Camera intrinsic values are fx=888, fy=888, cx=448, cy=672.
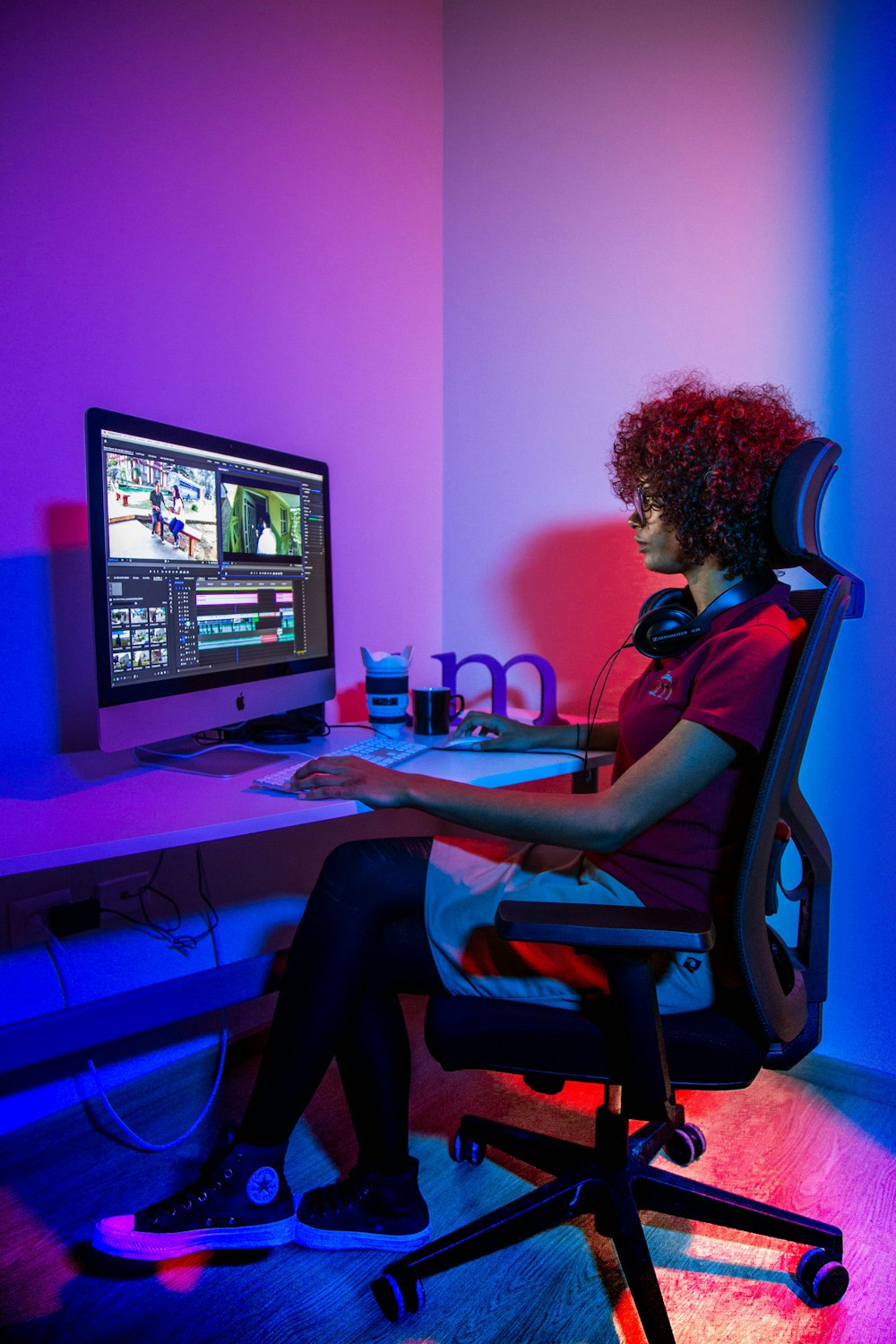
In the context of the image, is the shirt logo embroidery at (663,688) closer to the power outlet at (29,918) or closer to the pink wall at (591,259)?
the pink wall at (591,259)

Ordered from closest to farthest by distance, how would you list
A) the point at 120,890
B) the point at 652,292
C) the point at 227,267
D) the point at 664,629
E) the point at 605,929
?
1. the point at 605,929
2. the point at 664,629
3. the point at 120,890
4. the point at 227,267
5. the point at 652,292

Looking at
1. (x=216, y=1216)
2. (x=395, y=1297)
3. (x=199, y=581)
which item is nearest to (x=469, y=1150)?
(x=395, y=1297)

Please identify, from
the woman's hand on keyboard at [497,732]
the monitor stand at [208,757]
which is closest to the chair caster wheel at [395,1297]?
the monitor stand at [208,757]

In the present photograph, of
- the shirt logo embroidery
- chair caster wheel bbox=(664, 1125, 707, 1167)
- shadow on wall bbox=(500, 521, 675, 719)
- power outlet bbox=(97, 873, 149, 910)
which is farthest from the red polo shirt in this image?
power outlet bbox=(97, 873, 149, 910)

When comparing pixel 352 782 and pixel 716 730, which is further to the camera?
pixel 352 782

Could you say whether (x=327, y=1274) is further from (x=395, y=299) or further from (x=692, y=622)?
(x=395, y=299)

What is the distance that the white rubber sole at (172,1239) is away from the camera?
1322 millimetres

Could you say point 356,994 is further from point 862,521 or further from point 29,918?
point 862,521

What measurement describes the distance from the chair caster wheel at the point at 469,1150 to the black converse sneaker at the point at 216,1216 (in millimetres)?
402

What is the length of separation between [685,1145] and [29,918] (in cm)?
133

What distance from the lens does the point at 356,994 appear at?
4.40ft

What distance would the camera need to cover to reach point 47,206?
5.40 feet

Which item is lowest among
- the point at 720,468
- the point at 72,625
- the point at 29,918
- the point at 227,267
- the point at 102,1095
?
the point at 102,1095

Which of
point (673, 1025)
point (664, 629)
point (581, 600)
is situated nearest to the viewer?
point (673, 1025)
